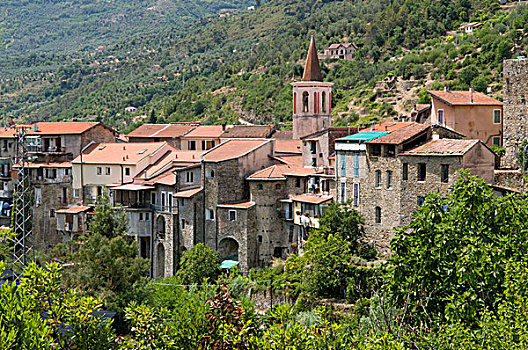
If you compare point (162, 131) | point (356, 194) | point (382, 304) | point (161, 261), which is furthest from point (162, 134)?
point (382, 304)

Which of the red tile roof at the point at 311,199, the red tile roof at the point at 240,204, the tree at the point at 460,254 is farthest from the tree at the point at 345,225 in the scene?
the tree at the point at 460,254

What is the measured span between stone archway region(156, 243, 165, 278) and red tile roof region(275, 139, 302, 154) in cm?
1203

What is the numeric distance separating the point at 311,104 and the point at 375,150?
21.1 m

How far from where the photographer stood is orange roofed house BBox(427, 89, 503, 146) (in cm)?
5006

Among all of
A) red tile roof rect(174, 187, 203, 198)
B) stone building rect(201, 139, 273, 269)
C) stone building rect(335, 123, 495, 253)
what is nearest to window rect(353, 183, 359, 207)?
stone building rect(335, 123, 495, 253)

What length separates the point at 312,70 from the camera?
66.5 m

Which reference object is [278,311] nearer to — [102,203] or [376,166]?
[376,166]

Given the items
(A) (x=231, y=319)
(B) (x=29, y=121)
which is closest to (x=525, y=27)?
(A) (x=231, y=319)

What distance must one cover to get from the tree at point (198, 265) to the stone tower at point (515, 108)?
20.2m

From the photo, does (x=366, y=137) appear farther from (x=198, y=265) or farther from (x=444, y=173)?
(x=198, y=265)

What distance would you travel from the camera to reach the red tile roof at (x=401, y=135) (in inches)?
1711

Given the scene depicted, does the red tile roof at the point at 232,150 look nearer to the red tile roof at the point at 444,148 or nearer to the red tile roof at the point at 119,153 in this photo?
the red tile roof at the point at 119,153

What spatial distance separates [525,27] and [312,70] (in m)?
34.4

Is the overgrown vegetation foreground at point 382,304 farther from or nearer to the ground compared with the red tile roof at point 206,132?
nearer to the ground
